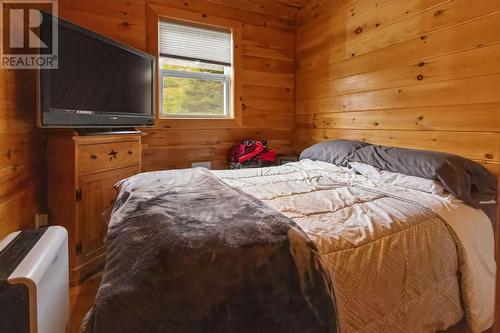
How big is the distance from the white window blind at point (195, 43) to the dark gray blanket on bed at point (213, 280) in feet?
8.00

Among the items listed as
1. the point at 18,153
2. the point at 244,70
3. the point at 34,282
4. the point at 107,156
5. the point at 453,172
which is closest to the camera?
the point at 34,282

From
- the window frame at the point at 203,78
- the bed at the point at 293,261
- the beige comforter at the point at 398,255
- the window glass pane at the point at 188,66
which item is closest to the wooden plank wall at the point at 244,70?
the window frame at the point at 203,78

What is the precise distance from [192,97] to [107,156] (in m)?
1.36

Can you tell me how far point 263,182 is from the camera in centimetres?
193

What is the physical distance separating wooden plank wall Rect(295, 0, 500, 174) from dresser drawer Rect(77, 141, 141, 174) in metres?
1.98

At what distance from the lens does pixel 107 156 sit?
2.08m

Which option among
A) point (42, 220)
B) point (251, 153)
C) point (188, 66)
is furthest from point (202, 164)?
point (42, 220)

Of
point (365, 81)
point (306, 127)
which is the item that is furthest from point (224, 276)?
point (306, 127)

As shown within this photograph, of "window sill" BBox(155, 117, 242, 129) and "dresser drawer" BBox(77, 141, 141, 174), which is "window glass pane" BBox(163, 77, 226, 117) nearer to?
"window sill" BBox(155, 117, 242, 129)

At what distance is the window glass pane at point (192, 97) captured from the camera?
3086 millimetres

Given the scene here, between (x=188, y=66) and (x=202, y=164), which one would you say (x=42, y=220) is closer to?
(x=202, y=164)

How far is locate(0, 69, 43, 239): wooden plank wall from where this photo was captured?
1.65 meters

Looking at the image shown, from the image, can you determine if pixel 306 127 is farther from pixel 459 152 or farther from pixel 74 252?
pixel 74 252

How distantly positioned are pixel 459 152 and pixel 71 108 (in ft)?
8.61
